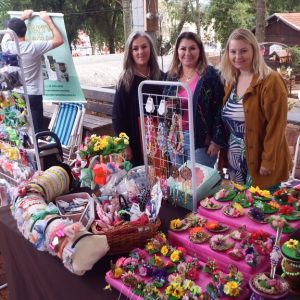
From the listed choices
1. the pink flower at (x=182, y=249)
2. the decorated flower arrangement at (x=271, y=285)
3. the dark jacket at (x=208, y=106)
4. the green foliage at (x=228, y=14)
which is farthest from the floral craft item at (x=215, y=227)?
the green foliage at (x=228, y=14)

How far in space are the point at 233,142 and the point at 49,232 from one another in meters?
1.06

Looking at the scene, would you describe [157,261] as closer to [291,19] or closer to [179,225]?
[179,225]

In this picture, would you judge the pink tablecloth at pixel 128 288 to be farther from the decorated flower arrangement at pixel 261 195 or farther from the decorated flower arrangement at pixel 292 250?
the decorated flower arrangement at pixel 261 195

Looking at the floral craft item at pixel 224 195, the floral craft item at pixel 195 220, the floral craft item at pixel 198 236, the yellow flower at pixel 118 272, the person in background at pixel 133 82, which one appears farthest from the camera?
the person in background at pixel 133 82

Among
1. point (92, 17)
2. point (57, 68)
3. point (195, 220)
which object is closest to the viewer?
point (195, 220)

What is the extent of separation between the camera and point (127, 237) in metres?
1.16

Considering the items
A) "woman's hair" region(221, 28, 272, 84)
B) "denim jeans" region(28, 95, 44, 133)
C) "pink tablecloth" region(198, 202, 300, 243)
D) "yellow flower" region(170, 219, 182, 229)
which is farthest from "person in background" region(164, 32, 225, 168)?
"denim jeans" region(28, 95, 44, 133)

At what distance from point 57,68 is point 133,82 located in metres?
1.44

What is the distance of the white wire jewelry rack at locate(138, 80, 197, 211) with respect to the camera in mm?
1395

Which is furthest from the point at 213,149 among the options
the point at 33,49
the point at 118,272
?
the point at 33,49

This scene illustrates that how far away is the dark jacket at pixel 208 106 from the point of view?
177 centimetres

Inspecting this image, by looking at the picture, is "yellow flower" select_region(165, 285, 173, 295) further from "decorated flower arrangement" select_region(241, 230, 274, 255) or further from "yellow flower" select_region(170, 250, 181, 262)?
"decorated flower arrangement" select_region(241, 230, 274, 255)

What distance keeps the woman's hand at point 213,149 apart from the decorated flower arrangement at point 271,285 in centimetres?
105

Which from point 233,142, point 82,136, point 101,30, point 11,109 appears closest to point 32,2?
point 101,30
